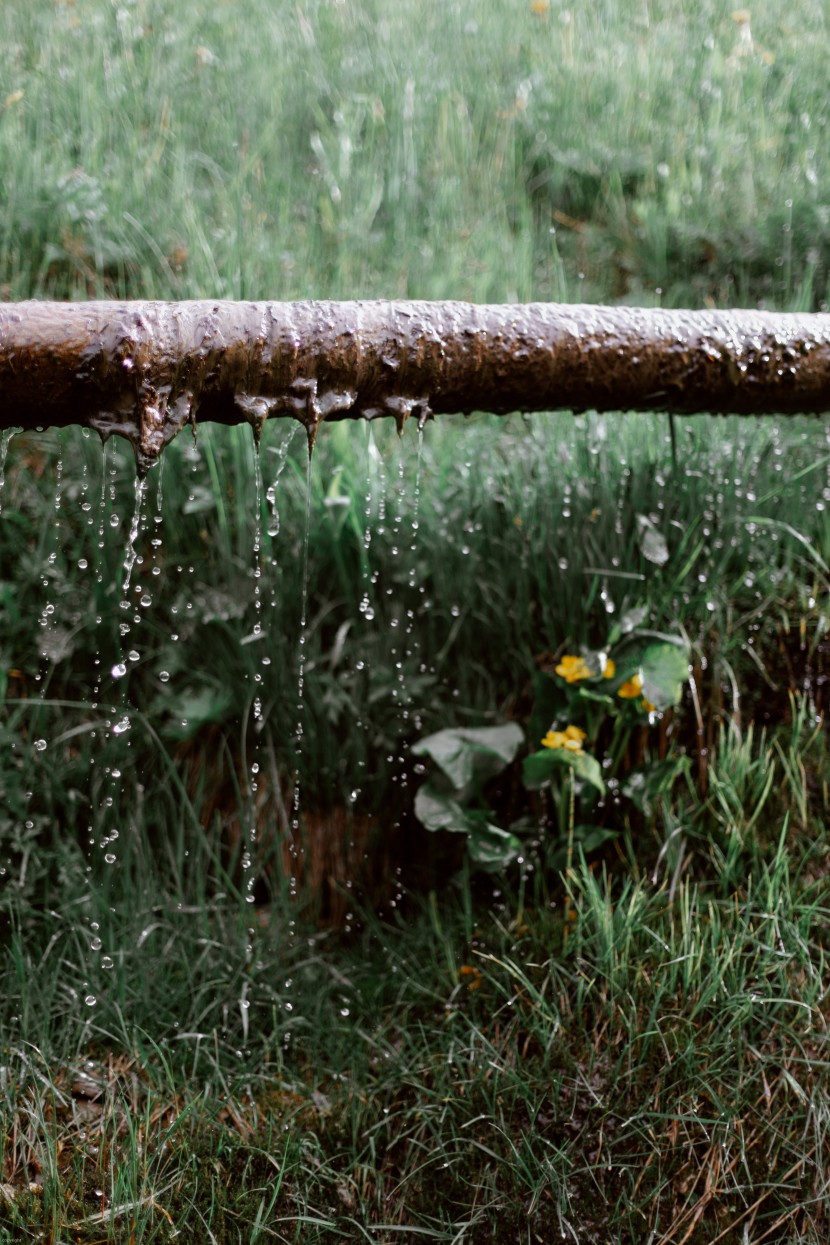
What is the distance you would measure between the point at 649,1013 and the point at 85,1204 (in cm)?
103

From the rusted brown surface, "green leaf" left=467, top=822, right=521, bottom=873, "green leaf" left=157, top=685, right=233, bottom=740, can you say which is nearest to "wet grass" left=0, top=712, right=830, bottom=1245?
"green leaf" left=467, top=822, right=521, bottom=873

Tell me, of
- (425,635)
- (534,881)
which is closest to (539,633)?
(425,635)

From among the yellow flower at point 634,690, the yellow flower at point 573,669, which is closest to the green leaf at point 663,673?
the yellow flower at point 634,690

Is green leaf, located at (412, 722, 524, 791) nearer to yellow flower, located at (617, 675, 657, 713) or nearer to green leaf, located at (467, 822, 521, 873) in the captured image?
green leaf, located at (467, 822, 521, 873)

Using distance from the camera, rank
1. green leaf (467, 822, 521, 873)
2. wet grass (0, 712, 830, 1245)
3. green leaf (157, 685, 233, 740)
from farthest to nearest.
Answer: green leaf (157, 685, 233, 740) → green leaf (467, 822, 521, 873) → wet grass (0, 712, 830, 1245)

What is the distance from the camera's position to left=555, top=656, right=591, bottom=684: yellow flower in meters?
2.18

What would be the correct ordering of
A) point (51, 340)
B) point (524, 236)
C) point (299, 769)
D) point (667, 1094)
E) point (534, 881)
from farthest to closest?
1. point (524, 236)
2. point (299, 769)
3. point (534, 881)
4. point (667, 1094)
5. point (51, 340)

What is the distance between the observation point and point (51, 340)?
1522mm

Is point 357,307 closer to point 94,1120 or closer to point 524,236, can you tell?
point 94,1120

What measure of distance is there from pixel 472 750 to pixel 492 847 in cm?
21

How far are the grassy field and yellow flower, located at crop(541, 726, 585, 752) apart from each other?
118 millimetres

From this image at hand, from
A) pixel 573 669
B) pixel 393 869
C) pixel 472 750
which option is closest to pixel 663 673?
pixel 573 669

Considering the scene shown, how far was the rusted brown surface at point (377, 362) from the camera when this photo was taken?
5.10 feet

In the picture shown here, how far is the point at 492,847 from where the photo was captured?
7.20 feet
